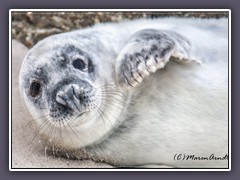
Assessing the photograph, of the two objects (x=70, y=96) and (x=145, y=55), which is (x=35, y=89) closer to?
(x=70, y=96)

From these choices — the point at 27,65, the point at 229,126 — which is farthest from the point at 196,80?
the point at 27,65

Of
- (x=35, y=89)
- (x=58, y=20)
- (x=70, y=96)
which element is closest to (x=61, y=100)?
(x=70, y=96)

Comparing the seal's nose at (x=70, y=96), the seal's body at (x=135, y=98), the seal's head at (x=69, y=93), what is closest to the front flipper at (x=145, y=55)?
the seal's body at (x=135, y=98)

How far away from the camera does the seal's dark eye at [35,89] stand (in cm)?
436

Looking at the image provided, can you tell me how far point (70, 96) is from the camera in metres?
4.11

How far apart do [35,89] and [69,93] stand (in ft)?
1.23

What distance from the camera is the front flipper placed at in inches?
167

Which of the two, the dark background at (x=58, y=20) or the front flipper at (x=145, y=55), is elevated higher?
the dark background at (x=58, y=20)

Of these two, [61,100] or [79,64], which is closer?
[61,100]

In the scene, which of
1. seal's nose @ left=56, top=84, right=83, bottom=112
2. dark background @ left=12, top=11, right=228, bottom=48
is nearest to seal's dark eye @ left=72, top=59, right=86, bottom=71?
seal's nose @ left=56, top=84, right=83, bottom=112

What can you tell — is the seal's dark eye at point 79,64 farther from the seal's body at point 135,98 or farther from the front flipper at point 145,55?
the front flipper at point 145,55

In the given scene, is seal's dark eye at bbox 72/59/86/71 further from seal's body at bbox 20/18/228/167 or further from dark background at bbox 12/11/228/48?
dark background at bbox 12/11/228/48
